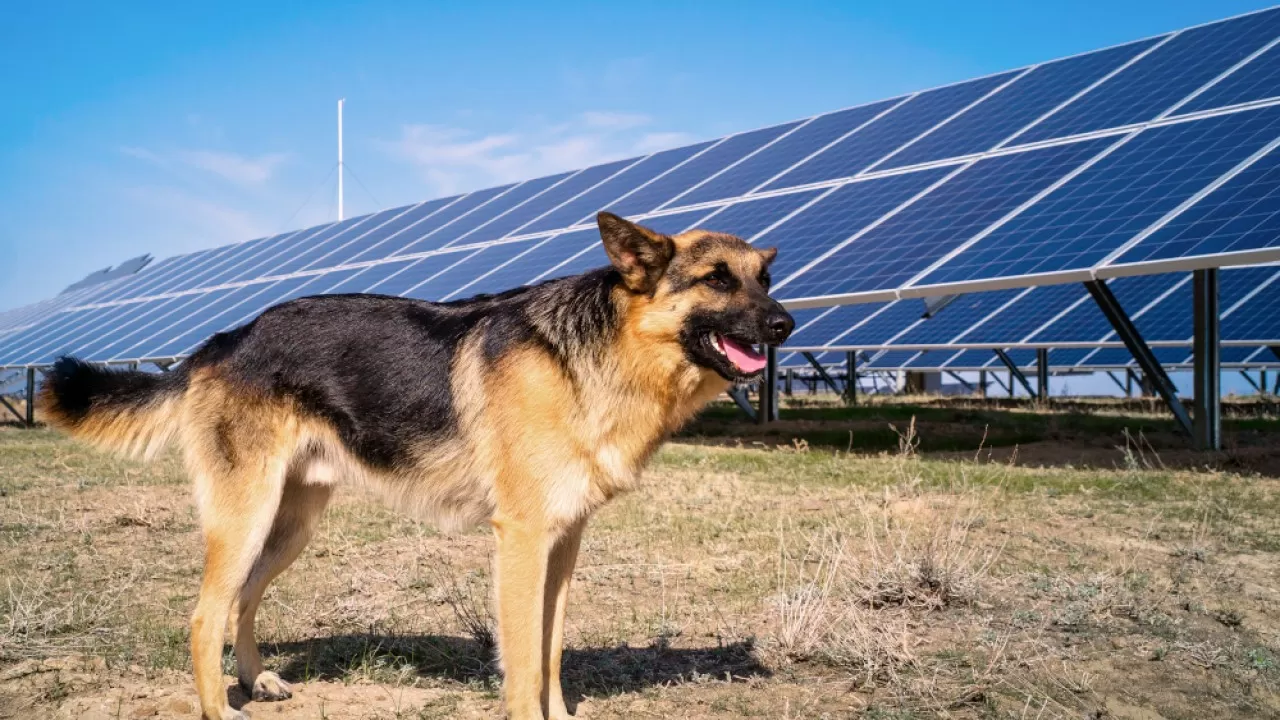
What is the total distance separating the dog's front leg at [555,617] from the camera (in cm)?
419

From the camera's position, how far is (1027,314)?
21859 mm

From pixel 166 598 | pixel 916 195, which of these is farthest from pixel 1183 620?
pixel 916 195

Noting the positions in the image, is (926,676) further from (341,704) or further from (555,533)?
(341,704)

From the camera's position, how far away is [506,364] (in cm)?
405

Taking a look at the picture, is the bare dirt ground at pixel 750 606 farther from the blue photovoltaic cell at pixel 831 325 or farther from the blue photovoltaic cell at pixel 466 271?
the blue photovoltaic cell at pixel 831 325

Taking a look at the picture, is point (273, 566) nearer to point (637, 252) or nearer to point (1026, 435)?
point (637, 252)

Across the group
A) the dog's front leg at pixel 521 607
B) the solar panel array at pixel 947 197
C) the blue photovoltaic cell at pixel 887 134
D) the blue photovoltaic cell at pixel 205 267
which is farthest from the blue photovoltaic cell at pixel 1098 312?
the blue photovoltaic cell at pixel 205 267

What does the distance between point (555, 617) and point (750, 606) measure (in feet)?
6.32

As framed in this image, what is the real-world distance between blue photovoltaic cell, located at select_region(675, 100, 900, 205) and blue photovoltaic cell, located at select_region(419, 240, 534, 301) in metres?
3.30

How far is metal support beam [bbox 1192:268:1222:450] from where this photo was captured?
11180 millimetres

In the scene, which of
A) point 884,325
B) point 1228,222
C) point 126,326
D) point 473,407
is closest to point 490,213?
point 884,325

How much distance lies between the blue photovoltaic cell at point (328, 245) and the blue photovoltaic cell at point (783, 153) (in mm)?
10795

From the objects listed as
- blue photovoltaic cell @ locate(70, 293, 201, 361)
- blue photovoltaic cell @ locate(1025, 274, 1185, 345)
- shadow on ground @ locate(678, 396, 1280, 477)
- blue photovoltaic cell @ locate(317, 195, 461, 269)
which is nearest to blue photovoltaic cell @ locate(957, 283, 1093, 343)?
blue photovoltaic cell @ locate(1025, 274, 1185, 345)

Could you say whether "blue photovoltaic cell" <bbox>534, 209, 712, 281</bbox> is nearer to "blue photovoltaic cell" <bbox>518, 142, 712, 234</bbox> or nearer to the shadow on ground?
"blue photovoltaic cell" <bbox>518, 142, 712, 234</bbox>
